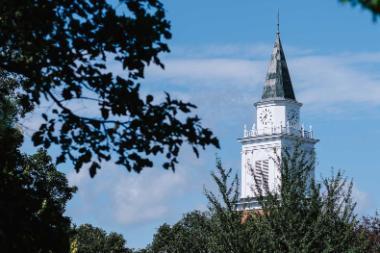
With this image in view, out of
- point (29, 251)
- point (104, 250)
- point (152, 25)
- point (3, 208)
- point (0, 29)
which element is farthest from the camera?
point (104, 250)

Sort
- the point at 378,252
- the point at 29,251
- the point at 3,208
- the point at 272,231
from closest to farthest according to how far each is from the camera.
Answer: the point at 3,208 → the point at 29,251 → the point at 272,231 → the point at 378,252

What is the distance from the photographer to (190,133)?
11578 millimetres

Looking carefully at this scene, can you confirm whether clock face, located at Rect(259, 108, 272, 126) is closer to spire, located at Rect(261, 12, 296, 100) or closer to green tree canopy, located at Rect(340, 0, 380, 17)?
spire, located at Rect(261, 12, 296, 100)

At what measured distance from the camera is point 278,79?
108688mm

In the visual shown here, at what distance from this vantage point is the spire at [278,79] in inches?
4277

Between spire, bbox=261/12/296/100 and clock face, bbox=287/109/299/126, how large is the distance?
1590 mm

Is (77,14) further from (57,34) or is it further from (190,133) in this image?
(190,133)

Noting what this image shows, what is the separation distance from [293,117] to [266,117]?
2979 mm

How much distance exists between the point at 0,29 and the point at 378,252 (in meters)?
21.6

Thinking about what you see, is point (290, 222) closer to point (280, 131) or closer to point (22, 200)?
point (22, 200)

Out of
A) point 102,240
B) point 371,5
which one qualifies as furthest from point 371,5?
point 102,240

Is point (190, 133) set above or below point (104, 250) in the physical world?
below

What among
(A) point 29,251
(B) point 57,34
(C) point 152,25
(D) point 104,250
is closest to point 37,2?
(B) point 57,34

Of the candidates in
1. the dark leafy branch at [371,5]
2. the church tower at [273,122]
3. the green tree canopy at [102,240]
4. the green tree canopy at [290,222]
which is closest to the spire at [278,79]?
the church tower at [273,122]
